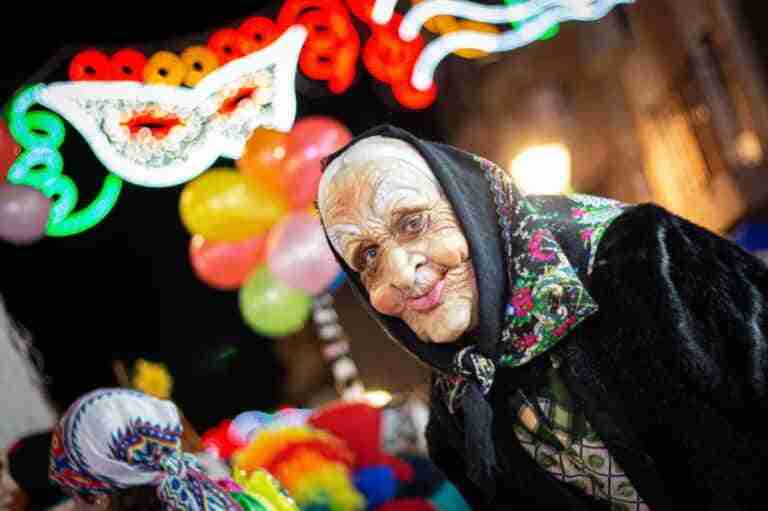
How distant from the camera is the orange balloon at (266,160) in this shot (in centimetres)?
390

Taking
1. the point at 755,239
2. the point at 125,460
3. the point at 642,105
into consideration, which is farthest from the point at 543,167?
the point at 642,105

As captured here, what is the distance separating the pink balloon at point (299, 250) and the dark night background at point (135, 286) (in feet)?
1.83

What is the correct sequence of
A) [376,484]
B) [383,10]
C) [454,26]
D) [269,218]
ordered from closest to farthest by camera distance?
[383,10] < [454,26] < [376,484] < [269,218]

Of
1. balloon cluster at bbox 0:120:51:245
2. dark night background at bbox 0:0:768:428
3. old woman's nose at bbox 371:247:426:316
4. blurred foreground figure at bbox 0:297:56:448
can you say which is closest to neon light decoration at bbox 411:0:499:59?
dark night background at bbox 0:0:768:428

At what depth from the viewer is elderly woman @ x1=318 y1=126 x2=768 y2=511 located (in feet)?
5.07

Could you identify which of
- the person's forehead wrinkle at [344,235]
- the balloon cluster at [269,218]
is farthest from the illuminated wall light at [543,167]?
the person's forehead wrinkle at [344,235]

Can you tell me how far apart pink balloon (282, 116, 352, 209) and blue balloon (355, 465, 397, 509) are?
1365mm

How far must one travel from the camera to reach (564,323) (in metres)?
1.68

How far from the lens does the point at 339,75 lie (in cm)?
297

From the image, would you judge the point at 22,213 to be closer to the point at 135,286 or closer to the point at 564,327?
the point at 564,327

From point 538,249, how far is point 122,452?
4.40 feet

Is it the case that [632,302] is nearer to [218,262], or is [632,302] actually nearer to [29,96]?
[29,96]

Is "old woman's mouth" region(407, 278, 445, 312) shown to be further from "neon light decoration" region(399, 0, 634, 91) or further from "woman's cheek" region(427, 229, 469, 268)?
"neon light decoration" region(399, 0, 634, 91)

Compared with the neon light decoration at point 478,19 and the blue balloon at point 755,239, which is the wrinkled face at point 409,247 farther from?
the blue balloon at point 755,239
